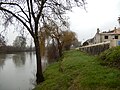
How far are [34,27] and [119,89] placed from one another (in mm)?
10239

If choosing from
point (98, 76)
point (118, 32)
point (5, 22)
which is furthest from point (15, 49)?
point (98, 76)

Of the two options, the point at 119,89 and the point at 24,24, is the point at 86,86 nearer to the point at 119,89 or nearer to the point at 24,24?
the point at 119,89

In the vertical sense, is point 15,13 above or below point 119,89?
above

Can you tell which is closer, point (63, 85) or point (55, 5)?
point (63, 85)

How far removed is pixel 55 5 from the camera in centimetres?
1706

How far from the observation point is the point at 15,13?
54.8 feet

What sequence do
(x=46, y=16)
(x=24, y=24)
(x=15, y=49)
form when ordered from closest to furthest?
1. (x=24, y=24)
2. (x=46, y=16)
3. (x=15, y=49)

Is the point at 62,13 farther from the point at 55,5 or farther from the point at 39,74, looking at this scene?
the point at 39,74

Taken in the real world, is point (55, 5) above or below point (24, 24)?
above

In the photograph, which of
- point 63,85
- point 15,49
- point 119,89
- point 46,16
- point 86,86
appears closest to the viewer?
point 119,89

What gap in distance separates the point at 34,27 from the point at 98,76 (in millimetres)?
8064

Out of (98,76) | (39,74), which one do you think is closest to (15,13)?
(39,74)

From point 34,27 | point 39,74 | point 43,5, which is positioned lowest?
point 39,74

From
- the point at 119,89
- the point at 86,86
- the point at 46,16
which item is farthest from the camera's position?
Result: the point at 46,16
